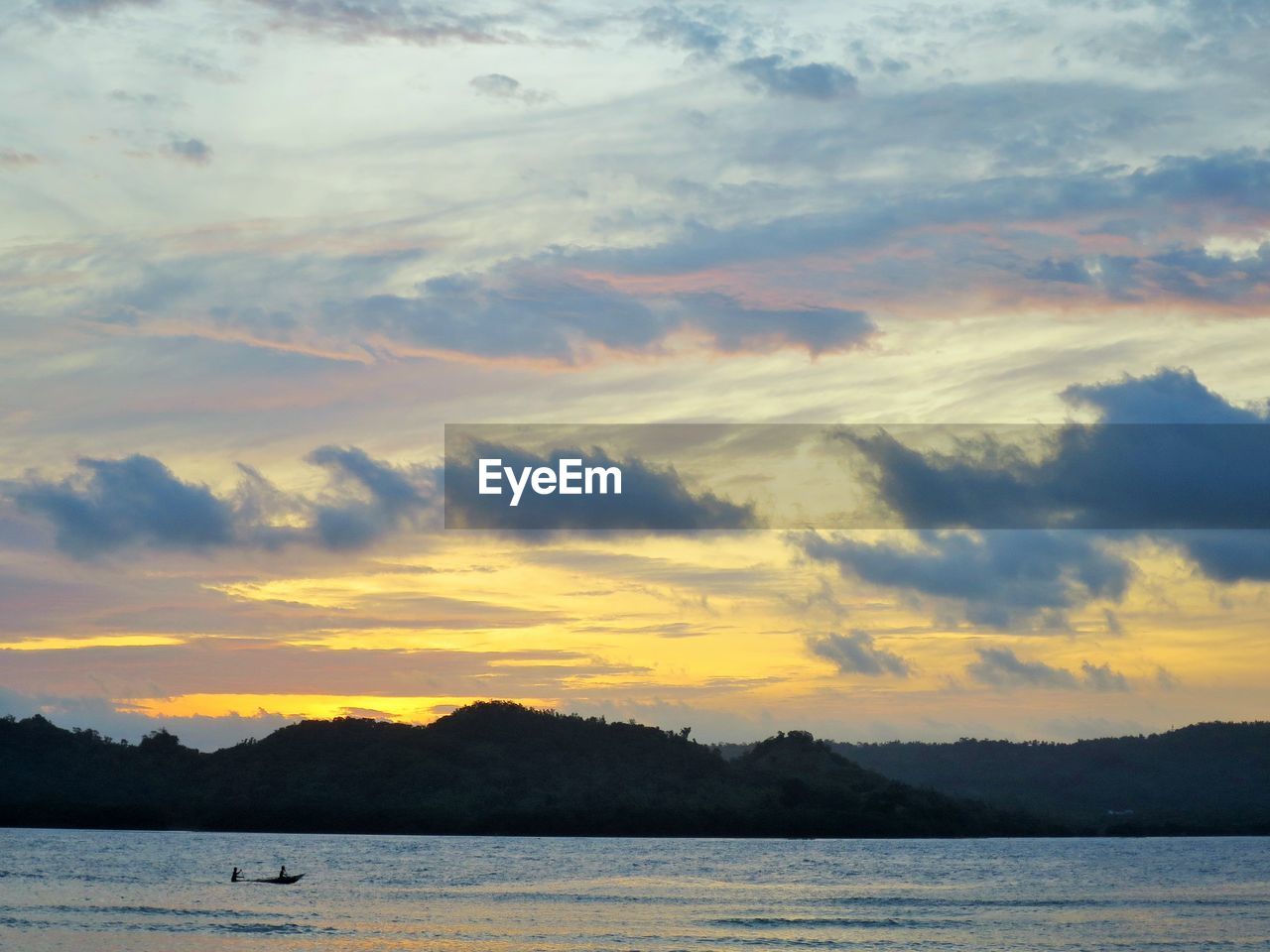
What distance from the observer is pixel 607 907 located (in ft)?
389

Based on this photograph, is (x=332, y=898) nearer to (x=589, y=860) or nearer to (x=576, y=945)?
(x=576, y=945)

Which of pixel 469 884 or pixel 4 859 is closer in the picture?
pixel 469 884

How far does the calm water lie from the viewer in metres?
96.1

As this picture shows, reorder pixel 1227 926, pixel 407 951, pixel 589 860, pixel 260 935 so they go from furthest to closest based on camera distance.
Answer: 1. pixel 589 860
2. pixel 1227 926
3. pixel 260 935
4. pixel 407 951

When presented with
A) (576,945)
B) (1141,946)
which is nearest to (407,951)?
(576,945)

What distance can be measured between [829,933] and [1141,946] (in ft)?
68.6

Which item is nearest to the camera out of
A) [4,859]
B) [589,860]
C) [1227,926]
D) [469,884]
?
[1227,926]

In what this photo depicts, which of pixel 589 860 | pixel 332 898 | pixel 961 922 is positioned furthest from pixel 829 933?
pixel 589 860

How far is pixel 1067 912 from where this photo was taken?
121250mm

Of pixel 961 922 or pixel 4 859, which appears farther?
pixel 4 859

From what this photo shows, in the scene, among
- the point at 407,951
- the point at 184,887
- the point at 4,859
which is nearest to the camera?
the point at 407,951

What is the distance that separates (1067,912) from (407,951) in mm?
60128

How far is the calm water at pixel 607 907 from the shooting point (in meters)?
96.1

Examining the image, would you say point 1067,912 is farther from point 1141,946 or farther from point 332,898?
point 332,898
